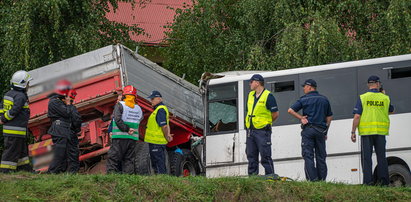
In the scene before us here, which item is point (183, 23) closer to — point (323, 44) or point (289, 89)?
point (323, 44)

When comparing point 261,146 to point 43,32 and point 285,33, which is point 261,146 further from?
point 43,32

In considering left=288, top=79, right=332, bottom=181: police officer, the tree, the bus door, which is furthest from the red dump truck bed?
left=288, top=79, right=332, bottom=181: police officer

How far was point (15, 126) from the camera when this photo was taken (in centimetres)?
1206

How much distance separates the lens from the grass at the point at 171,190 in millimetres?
8641

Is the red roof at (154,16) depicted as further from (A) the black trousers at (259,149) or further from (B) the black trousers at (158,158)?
(A) the black trousers at (259,149)

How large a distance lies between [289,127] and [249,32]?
264 inches

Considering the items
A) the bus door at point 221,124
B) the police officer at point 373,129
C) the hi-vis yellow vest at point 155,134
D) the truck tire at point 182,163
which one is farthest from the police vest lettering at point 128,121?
the police officer at point 373,129

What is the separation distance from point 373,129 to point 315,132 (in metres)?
0.90

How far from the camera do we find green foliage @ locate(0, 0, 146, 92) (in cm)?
1866

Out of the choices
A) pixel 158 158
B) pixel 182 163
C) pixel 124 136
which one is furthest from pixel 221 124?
pixel 124 136

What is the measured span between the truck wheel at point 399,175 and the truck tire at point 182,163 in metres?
4.68

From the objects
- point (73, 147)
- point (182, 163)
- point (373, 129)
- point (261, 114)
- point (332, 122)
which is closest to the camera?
point (373, 129)

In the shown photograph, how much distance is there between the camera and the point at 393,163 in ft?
43.4

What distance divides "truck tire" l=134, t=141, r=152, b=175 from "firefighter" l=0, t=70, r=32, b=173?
326 centimetres
